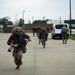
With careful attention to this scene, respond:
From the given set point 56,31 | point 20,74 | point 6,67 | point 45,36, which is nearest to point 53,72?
point 20,74

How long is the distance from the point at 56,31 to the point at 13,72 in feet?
90.1

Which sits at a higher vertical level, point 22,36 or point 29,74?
point 22,36

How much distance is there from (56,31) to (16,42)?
26680 millimetres

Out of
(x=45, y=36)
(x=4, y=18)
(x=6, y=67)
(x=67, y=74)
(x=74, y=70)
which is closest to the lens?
(x=67, y=74)

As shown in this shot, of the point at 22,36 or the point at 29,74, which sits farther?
the point at 22,36

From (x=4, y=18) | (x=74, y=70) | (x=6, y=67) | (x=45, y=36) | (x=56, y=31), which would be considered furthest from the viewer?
(x=4, y=18)

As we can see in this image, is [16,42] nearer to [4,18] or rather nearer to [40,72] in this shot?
[40,72]

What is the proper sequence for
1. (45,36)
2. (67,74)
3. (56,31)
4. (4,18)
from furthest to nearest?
(4,18) < (56,31) < (45,36) < (67,74)

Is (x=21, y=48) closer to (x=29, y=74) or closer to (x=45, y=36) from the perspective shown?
(x=29, y=74)

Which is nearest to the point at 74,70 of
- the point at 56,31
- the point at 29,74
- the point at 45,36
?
the point at 29,74

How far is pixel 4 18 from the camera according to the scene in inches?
5002

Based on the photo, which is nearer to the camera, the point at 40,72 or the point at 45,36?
the point at 40,72

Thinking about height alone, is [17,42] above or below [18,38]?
below

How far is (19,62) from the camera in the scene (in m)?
11.1
